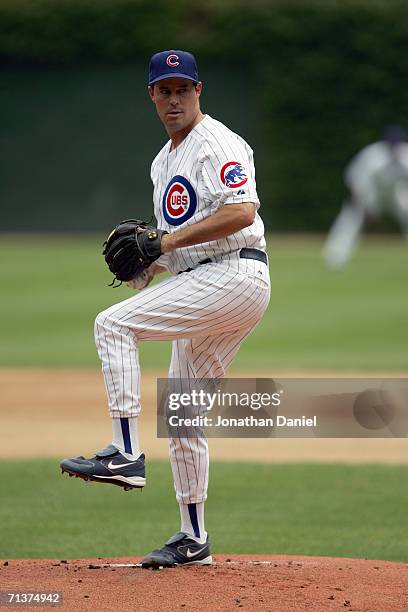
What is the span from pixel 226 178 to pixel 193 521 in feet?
5.32

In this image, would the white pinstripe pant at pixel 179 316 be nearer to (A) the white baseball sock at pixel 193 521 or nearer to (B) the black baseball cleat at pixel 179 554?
(A) the white baseball sock at pixel 193 521

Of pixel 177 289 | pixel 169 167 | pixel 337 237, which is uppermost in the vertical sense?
pixel 337 237

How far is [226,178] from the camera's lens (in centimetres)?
472

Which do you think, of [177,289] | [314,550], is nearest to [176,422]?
[177,289]

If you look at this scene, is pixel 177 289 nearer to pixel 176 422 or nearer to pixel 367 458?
pixel 176 422

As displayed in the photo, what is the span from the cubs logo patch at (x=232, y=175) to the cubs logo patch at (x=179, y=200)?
0.61 ft

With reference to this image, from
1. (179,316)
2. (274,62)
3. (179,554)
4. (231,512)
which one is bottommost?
Answer: (179,554)

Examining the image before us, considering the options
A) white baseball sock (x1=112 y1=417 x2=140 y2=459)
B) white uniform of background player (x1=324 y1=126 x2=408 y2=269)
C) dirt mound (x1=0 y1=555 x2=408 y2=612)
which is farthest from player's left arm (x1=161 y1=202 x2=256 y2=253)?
white uniform of background player (x1=324 y1=126 x2=408 y2=269)

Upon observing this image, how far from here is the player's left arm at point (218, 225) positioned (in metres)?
4.67

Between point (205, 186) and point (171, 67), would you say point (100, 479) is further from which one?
point (171, 67)

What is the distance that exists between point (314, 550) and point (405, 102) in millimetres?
22909

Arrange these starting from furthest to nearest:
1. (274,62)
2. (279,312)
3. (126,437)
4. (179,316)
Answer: (274,62)
(279,312)
(179,316)
(126,437)

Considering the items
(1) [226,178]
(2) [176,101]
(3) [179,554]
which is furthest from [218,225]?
(3) [179,554]

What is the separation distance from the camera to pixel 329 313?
54.5ft
